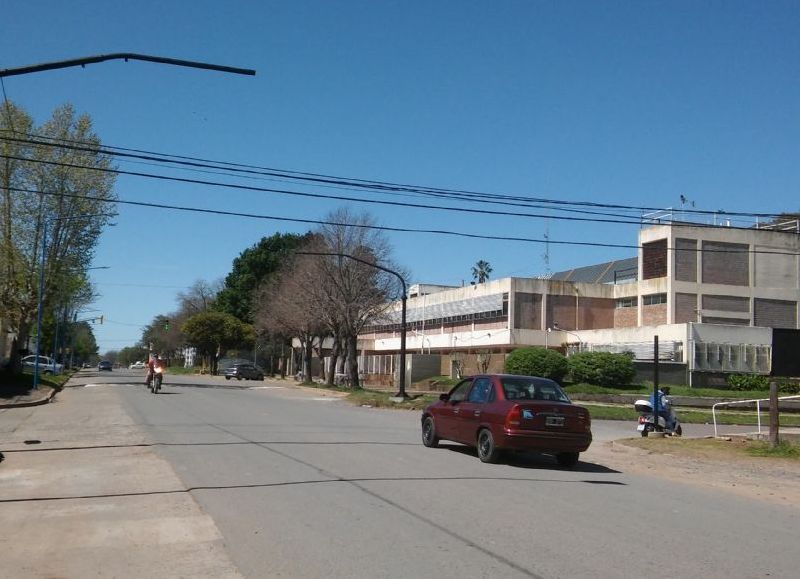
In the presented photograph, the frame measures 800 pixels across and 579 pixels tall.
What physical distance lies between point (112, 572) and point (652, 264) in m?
55.0

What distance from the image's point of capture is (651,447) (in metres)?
17.8

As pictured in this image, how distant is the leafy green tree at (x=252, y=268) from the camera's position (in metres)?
87.4

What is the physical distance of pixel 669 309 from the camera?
54.5m

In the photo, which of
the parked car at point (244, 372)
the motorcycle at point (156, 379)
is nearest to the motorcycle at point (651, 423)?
the motorcycle at point (156, 379)

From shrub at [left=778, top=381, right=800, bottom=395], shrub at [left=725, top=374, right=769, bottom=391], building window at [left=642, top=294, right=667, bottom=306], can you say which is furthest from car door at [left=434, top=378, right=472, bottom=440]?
building window at [left=642, top=294, right=667, bottom=306]

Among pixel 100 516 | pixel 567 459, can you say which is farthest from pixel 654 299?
pixel 100 516

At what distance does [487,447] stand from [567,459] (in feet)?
5.00

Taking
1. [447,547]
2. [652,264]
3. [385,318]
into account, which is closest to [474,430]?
[447,547]

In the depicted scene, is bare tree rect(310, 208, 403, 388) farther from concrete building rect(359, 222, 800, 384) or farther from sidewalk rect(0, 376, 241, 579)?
sidewalk rect(0, 376, 241, 579)

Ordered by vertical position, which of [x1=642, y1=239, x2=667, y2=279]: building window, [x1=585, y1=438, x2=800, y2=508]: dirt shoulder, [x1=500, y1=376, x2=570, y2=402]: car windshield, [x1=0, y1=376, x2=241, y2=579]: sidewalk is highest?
[x1=642, y1=239, x2=667, y2=279]: building window

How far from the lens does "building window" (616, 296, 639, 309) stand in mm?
59594

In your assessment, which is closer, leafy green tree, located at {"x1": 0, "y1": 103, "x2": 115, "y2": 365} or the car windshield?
the car windshield

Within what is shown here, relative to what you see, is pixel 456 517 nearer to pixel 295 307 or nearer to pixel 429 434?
pixel 429 434

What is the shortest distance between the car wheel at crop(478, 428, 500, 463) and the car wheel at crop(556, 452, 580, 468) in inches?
51.1
